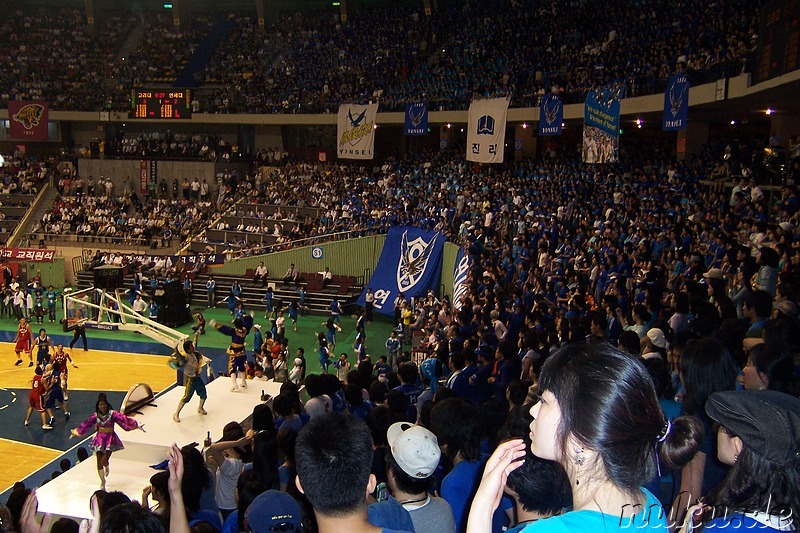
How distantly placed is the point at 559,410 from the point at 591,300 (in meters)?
11.5

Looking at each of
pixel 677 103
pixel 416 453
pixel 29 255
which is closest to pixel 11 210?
pixel 29 255

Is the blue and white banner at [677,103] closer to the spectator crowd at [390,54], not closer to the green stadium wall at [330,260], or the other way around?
the spectator crowd at [390,54]

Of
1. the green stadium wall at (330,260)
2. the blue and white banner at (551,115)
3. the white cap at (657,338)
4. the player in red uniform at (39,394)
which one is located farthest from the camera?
the green stadium wall at (330,260)

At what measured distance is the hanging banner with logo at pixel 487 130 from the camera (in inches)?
978

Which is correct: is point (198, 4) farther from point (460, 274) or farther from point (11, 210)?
point (460, 274)

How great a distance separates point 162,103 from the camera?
38094 millimetres

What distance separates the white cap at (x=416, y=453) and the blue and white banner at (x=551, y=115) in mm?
20935

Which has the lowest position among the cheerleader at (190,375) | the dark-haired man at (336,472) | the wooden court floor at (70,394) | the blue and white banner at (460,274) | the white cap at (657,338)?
the wooden court floor at (70,394)

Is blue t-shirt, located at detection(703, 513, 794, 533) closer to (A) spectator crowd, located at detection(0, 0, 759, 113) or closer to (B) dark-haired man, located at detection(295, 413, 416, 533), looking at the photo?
(B) dark-haired man, located at detection(295, 413, 416, 533)

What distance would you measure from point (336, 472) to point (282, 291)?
85.6 ft

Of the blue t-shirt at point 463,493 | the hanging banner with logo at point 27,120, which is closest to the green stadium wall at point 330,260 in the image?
the hanging banner with logo at point 27,120

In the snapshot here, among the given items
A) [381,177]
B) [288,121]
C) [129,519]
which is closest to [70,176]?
[288,121]

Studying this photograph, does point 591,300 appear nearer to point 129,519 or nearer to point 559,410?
point 129,519

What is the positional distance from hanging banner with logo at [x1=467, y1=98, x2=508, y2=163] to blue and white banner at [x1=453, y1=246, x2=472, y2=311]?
421 cm
